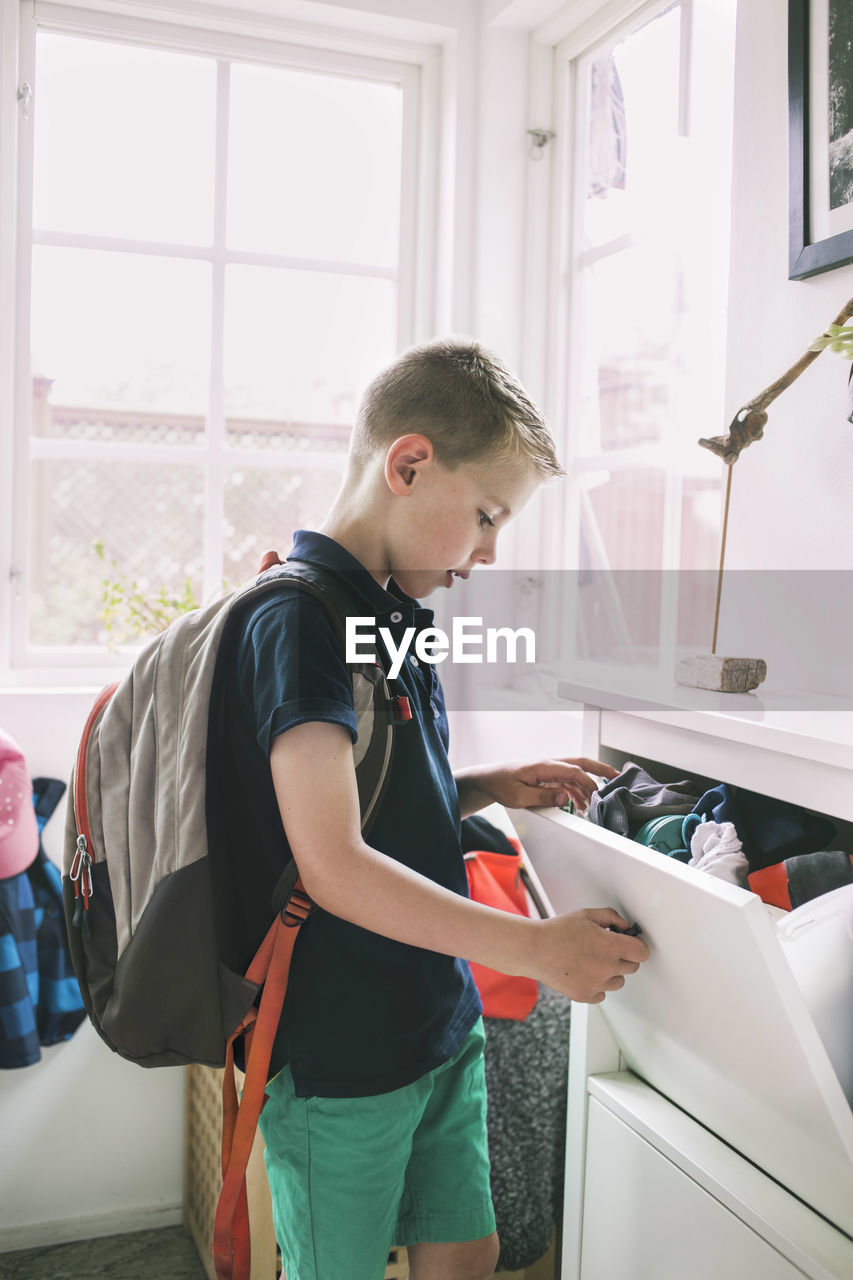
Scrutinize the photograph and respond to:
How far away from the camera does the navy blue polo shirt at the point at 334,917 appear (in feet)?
3.31

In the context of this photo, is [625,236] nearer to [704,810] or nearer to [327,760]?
[704,810]

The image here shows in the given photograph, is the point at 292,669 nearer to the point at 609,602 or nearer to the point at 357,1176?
the point at 357,1176

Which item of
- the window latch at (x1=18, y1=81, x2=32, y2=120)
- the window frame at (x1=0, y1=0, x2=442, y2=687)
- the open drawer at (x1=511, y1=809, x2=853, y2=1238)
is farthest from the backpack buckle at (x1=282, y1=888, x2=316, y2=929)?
the window latch at (x1=18, y1=81, x2=32, y2=120)

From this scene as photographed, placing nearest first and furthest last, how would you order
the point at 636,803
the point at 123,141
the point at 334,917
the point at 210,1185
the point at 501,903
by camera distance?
the point at 334,917 → the point at 636,803 → the point at 501,903 → the point at 210,1185 → the point at 123,141

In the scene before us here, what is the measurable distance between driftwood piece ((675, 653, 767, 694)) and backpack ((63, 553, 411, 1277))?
→ 13.6 inches

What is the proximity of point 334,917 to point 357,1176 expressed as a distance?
0.87 ft

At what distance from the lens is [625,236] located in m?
1.95

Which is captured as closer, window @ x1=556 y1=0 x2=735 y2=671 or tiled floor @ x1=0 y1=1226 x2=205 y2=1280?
window @ x1=556 y1=0 x2=735 y2=671

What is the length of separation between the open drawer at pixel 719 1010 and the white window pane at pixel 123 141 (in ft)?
5.15

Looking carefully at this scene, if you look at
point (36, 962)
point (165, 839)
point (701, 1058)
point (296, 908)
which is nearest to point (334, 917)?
point (296, 908)

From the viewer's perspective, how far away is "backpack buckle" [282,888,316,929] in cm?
96

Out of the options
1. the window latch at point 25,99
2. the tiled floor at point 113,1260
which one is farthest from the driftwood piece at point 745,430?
the tiled floor at point 113,1260

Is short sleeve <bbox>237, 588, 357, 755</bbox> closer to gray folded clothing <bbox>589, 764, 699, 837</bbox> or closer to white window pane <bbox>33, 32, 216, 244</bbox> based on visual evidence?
gray folded clothing <bbox>589, 764, 699, 837</bbox>

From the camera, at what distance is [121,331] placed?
2.11 m
